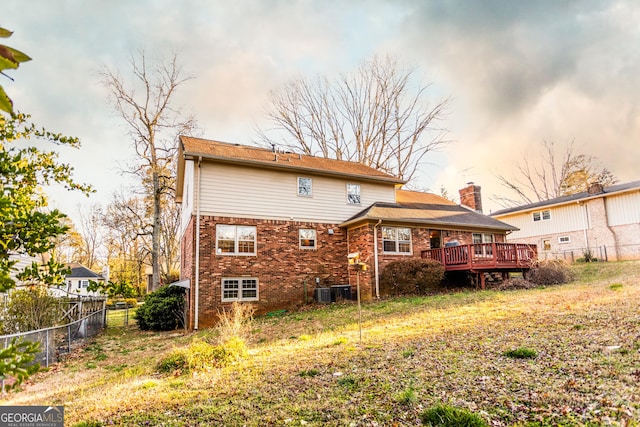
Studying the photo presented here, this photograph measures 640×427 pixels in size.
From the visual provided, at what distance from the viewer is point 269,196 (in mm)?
16438

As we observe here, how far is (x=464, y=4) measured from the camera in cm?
968

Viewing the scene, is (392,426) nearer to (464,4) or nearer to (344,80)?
(464,4)

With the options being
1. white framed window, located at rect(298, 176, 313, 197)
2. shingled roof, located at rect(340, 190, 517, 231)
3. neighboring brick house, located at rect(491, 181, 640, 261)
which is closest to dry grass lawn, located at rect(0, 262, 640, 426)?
shingled roof, located at rect(340, 190, 517, 231)

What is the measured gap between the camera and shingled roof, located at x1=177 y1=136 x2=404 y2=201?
1554cm

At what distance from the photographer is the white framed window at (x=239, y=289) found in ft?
49.1

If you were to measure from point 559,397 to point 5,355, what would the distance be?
474 centimetres

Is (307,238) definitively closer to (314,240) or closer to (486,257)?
(314,240)

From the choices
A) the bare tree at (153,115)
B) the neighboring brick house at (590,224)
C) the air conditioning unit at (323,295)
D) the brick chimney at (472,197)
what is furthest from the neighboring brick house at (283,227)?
the neighboring brick house at (590,224)

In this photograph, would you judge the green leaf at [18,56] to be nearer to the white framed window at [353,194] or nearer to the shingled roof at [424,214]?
the shingled roof at [424,214]

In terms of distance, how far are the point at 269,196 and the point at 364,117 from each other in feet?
54.7

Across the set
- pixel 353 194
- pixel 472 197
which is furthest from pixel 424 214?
pixel 472 197

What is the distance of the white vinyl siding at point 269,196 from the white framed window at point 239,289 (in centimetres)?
252

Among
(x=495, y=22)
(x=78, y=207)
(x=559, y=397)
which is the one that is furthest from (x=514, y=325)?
(x=78, y=207)

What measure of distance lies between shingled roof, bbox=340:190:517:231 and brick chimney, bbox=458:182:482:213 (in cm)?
198
